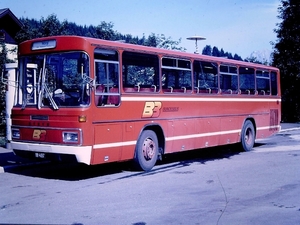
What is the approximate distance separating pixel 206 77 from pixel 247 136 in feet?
12.0

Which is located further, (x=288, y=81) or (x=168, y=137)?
(x=288, y=81)

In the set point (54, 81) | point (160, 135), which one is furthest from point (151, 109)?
point (54, 81)

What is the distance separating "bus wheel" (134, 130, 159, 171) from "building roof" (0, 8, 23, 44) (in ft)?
86.3

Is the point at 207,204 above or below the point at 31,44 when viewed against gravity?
below

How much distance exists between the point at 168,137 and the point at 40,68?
3.83 meters

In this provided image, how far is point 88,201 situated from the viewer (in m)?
7.55

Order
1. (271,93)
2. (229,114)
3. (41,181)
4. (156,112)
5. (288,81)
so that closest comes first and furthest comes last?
(41,181), (156,112), (229,114), (271,93), (288,81)

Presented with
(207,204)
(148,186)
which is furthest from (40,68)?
(207,204)

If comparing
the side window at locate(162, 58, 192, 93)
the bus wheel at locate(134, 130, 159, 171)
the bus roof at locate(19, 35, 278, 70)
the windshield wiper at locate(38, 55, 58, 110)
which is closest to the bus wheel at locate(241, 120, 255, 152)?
the side window at locate(162, 58, 192, 93)

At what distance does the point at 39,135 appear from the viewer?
950cm

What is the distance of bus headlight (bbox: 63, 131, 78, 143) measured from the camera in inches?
351

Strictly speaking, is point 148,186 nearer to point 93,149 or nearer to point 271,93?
point 93,149

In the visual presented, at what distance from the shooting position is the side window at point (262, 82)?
1619 cm

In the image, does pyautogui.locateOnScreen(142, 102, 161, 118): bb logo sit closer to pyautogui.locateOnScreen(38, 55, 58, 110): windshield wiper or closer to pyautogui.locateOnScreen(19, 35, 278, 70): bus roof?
pyautogui.locateOnScreen(19, 35, 278, 70): bus roof
